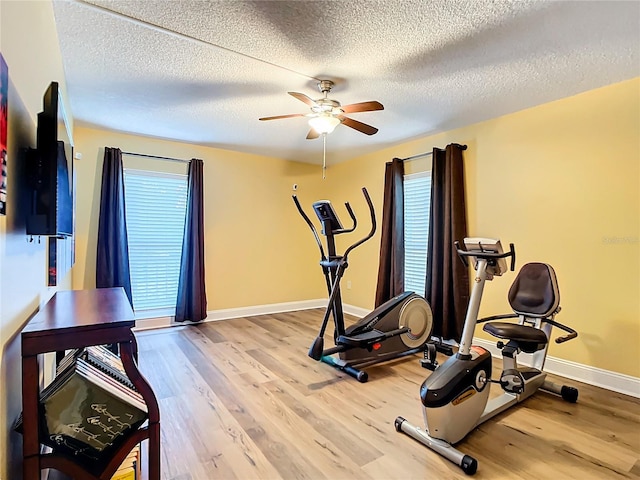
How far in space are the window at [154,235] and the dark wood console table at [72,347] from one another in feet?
9.49

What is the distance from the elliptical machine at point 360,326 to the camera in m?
2.99

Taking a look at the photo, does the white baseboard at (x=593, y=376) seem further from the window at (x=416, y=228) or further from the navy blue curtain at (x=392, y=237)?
the navy blue curtain at (x=392, y=237)

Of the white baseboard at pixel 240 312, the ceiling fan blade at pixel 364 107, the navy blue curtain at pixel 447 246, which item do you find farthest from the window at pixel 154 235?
the navy blue curtain at pixel 447 246

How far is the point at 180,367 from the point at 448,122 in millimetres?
3571

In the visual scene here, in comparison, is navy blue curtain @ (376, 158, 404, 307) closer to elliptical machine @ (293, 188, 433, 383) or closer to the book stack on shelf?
elliptical machine @ (293, 188, 433, 383)

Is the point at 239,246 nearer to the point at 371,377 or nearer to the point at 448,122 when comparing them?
the point at 371,377

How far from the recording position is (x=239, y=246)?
16.4 feet

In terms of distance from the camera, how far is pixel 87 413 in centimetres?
133

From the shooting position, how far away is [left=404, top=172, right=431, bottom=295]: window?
417 centimetres

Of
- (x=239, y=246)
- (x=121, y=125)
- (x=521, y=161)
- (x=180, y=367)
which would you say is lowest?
(x=180, y=367)

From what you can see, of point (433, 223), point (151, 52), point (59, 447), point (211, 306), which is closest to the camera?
point (59, 447)

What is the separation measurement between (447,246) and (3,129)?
353 centimetres

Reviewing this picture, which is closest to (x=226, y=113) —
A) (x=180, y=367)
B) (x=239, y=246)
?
(x=239, y=246)

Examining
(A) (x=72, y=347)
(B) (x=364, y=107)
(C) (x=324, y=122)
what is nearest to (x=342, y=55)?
(B) (x=364, y=107)
